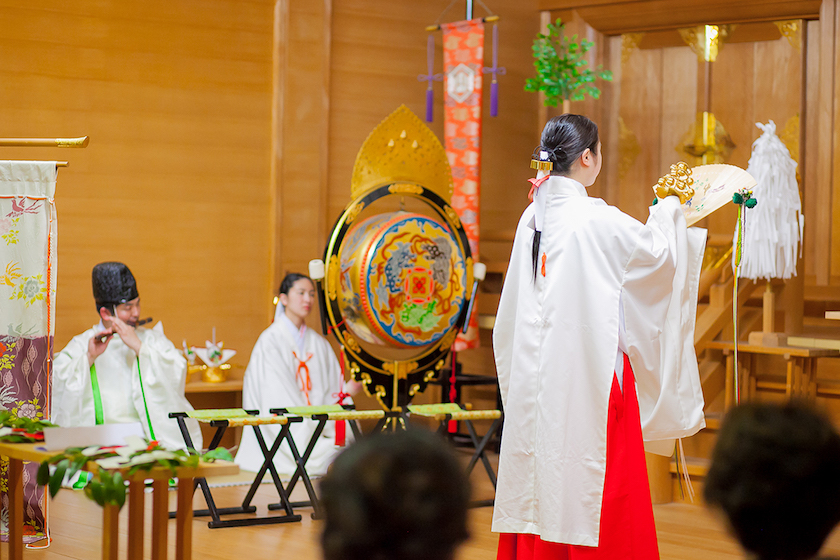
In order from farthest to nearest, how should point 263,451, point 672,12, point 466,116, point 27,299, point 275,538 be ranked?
point 672,12 < point 466,116 < point 263,451 < point 275,538 < point 27,299

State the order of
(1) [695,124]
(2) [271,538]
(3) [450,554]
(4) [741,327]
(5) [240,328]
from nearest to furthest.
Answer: (3) [450,554] → (2) [271,538] → (4) [741,327] → (5) [240,328] → (1) [695,124]

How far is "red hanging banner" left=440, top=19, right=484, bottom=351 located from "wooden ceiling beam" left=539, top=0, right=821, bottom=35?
108cm

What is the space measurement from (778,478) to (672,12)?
574 cm

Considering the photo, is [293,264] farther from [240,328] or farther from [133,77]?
[133,77]

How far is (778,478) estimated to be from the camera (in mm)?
1225

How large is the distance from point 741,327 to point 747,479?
4.71m

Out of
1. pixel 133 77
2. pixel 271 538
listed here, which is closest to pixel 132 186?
pixel 133 77

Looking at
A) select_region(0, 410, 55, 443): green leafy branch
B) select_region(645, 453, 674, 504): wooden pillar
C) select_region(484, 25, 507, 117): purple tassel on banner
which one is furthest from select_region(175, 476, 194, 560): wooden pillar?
select_region(484, 25, 507, 117): purple tassel on banner

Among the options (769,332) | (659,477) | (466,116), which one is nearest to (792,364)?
(769,332)

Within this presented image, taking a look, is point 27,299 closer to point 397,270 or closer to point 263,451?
point 263,451

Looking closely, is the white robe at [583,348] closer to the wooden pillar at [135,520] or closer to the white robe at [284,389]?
the wooden pillar at [135,520]

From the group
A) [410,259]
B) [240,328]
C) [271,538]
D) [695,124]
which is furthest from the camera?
[695,124]

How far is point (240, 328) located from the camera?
6086 millimetres

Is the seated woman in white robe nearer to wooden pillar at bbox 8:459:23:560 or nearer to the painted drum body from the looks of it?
the painted drum body
